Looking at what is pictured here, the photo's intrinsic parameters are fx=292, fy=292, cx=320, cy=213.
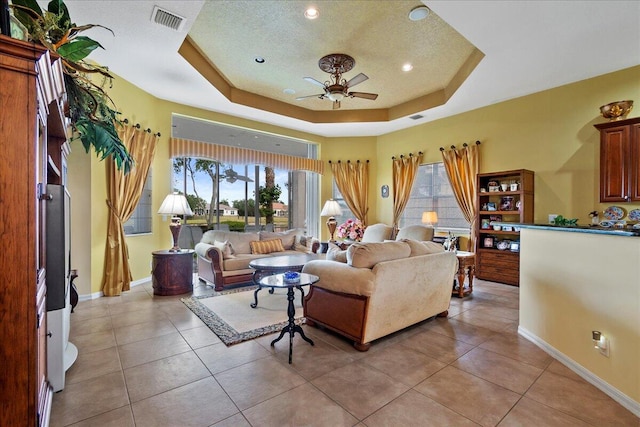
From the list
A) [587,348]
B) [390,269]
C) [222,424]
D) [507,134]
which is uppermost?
[507,134]

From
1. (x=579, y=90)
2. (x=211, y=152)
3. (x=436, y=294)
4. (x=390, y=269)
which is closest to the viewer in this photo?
(x=390, y=269)

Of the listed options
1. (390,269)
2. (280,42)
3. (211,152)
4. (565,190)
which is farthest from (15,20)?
(565,190)

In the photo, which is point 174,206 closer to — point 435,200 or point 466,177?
point 435,200

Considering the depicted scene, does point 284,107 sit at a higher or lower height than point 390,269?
higher

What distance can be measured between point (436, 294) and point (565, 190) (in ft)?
10.6

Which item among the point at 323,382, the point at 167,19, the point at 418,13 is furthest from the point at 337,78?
the point at 323,382

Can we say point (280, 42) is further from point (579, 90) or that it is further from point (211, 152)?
point (579, 90)

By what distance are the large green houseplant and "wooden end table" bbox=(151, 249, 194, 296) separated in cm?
241

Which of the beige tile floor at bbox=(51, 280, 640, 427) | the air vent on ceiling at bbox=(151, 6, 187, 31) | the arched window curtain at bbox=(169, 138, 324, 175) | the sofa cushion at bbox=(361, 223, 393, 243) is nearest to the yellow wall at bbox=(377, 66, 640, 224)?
the sofa cushion at bbox=(361, 223, 393, 243)

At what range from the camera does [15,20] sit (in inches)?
51.2

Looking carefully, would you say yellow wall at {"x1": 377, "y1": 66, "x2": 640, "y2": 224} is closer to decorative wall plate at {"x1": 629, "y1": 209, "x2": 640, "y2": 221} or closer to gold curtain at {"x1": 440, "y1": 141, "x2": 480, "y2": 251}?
decorative wall plate at {"x1": 629, "y1": 209, "x2": 640, "y2": 221}

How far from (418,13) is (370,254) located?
2769mm

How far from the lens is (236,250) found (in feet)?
16.9

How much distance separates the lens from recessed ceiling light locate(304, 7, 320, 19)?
3.27m
